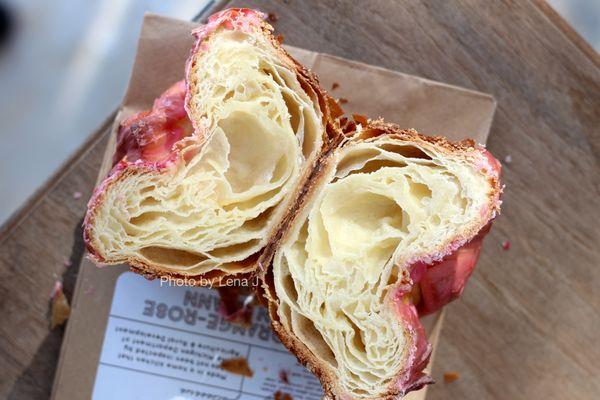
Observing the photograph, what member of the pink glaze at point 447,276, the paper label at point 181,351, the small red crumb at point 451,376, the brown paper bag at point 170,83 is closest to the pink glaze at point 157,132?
the brown paper bag at point 170,83

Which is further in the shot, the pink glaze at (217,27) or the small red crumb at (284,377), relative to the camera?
the small red crumb at (284,377)

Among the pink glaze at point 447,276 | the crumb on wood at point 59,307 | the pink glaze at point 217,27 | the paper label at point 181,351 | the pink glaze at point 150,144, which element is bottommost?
the crumb on wood at point 59,307

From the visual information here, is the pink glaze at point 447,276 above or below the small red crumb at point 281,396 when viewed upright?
above

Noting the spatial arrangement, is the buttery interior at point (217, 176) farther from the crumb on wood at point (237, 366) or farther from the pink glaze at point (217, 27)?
the crumb on wood at point (237, 366)

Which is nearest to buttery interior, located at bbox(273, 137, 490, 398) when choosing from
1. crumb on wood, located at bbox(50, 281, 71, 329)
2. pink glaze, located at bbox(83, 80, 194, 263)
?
pink glaze, located at bbox(83, 80, 194, 263)

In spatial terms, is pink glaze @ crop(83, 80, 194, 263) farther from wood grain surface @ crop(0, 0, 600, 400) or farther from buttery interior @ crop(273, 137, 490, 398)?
wood grain surface @ crop(0, 0, 600, 400)

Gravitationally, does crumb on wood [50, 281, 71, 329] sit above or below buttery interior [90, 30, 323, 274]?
below

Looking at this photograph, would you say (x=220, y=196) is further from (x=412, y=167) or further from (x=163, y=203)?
(x=412, y=167)
